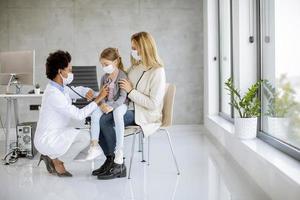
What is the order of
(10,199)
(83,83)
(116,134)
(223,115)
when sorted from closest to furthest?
(10,199)
(116,134)
(83,83)
(223,115)

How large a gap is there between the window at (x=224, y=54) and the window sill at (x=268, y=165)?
4.42 feet

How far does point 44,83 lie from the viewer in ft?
19.8

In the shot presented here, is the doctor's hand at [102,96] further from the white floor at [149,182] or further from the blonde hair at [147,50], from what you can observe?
the white floor at [149,182]

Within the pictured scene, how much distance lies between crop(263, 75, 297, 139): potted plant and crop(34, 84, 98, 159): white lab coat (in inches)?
61.6

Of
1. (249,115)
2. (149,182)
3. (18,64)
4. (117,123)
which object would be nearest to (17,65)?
(18,64)

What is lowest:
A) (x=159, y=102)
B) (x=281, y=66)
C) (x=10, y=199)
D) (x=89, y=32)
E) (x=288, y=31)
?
(x=10, y=199)

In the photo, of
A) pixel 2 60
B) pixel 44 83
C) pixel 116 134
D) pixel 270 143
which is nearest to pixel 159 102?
pixel 116 134

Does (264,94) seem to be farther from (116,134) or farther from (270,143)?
(116,134)

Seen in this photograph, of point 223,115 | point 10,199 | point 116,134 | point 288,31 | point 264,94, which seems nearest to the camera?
point 10,199

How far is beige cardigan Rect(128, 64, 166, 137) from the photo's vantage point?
117 inches

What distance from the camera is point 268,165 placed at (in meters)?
2.43

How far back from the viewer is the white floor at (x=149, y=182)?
257cm

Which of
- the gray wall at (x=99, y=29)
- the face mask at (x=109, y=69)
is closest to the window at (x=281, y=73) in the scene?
the face mask at (x=109, y=69)

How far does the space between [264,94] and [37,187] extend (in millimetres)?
2210
